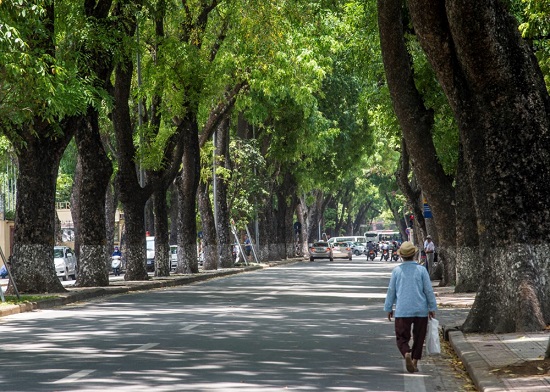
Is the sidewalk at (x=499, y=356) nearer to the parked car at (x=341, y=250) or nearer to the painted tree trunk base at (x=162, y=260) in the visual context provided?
the painted tree trunk base at (x=162, y=260)

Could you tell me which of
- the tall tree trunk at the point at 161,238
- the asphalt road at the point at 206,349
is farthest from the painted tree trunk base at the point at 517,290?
the tall tree trunk at the point at 161,238

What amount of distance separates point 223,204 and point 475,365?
4652 cm

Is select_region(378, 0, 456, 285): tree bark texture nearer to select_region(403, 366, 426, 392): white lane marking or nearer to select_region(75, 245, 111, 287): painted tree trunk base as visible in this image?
select_region(75, 245, 111, 287): painted tree trunk base

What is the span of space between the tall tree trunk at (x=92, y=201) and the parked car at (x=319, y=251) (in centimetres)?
5240

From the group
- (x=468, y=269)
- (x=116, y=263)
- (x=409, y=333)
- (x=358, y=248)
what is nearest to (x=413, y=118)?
(x=468, y=269)

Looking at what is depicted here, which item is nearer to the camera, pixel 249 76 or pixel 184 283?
pixel 184 283

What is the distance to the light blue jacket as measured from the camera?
42.5 feet

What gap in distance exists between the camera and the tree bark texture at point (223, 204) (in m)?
57.4

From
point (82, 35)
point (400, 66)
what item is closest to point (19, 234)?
point (82, 35)

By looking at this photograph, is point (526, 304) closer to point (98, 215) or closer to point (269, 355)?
point (269, 355)

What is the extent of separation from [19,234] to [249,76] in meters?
17.4

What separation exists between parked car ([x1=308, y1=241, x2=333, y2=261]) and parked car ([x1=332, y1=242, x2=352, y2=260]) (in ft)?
11.2

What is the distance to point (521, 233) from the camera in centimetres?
1619

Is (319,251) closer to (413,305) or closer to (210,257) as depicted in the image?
(210,257)
